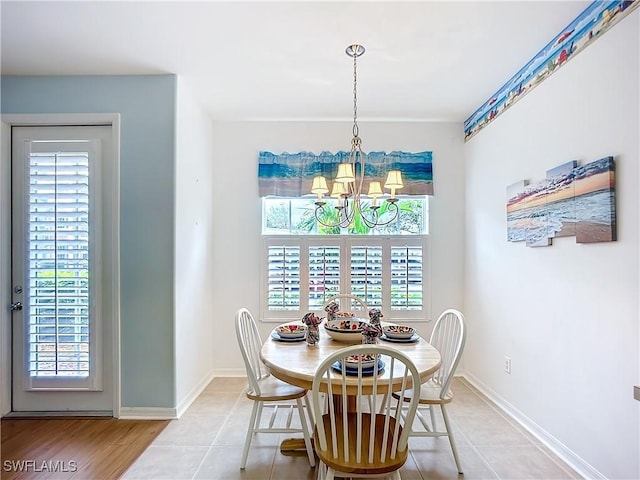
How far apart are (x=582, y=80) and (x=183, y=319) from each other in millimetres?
3198

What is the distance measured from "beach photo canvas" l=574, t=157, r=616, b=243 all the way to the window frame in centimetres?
187

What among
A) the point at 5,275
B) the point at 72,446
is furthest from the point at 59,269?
the point at 72,446

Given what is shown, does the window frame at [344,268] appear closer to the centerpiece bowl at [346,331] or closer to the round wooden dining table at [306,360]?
the round wooden dining table at [306,360]

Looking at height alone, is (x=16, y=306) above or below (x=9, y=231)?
below

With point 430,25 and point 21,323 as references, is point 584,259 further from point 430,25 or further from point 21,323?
point 21,323

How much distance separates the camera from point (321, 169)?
3.93 meters

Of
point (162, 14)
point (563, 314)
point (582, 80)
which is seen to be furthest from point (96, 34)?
point (563, 314)

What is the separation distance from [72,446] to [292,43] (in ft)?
9.83

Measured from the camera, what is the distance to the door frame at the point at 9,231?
9.46 ft

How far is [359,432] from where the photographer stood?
1.58m

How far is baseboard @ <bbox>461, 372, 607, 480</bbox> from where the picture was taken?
2.12m

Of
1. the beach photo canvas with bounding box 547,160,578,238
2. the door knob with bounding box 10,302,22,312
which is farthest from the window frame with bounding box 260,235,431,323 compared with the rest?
the door knob with bounding box 10,302,22,312

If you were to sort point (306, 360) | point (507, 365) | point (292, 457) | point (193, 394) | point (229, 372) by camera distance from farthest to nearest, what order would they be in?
point (229, 372), point (193, 394), point (507, 365), point (292, 457), point (306, 360)

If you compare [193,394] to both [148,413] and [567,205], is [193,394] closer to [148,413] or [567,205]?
[148,413]
